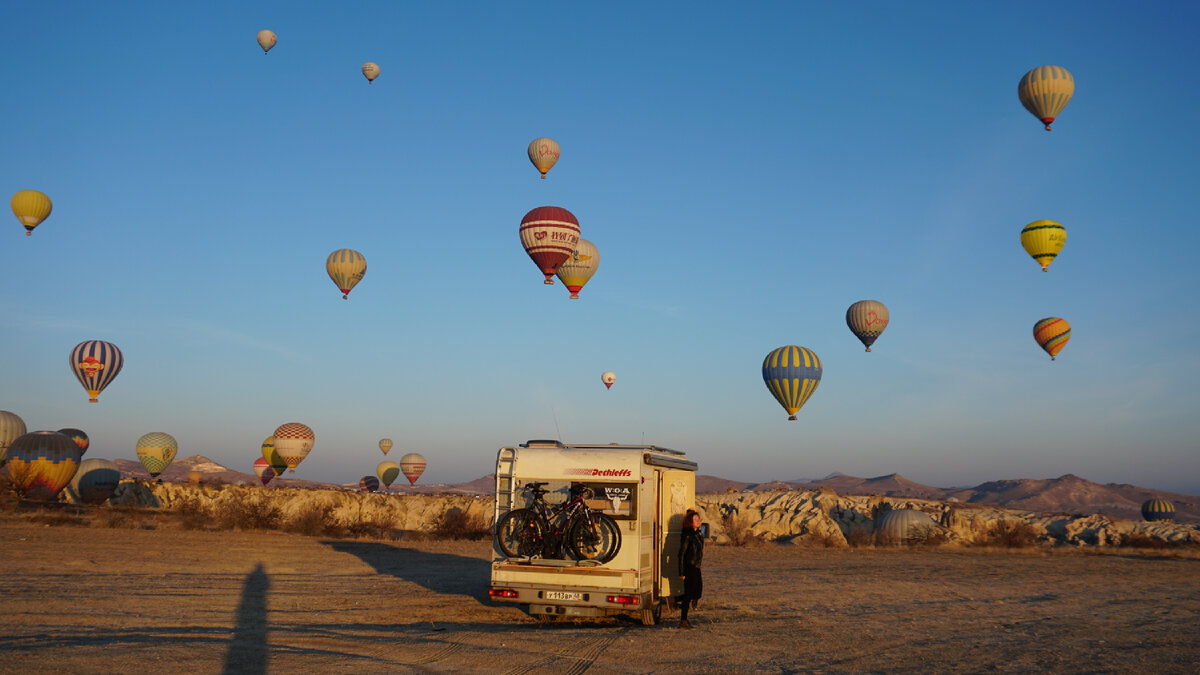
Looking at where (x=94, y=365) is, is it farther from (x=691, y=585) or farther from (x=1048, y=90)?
(x=1048, y=90)

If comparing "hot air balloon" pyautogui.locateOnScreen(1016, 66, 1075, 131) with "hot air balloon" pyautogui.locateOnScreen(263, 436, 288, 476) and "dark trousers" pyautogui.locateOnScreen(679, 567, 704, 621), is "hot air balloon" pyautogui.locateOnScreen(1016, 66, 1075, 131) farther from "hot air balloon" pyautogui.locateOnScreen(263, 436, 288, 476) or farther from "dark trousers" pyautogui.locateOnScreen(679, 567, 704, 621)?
"hot air balloon" pyautogui.locateOnScreen(263, 436, 288, 476)

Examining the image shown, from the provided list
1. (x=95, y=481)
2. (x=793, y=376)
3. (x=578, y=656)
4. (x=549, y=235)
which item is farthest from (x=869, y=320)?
(x=95, y=481)

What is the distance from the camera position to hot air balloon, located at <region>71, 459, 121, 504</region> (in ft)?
183

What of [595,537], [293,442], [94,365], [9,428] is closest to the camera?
[595,537]

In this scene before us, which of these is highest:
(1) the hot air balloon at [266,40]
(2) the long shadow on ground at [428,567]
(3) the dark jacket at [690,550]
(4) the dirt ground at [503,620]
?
(1) the hot air balloon at [266,40]

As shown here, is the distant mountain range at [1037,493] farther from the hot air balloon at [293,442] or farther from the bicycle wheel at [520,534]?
the bicycle wheel at [520,534]

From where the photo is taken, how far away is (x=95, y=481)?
58.9 meters

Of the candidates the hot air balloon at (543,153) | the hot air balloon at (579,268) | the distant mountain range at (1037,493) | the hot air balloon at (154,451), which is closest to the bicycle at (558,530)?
the hot air balloon at (579,268)

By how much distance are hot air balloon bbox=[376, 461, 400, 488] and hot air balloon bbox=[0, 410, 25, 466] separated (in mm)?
47020

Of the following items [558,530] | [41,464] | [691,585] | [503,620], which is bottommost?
[503,620]

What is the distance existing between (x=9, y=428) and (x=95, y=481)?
6.96m

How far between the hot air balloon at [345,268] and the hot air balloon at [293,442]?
21.6 metres

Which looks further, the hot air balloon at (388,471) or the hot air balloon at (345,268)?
the hot air balloon at (388,471)

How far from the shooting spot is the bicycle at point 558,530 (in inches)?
532
